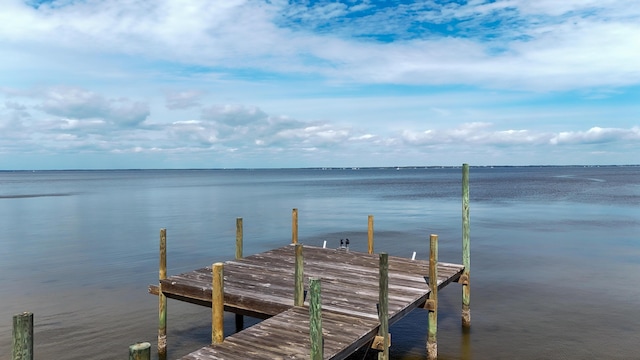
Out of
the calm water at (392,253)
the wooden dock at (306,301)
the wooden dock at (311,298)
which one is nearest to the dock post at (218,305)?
the wooden dock at (311,298)

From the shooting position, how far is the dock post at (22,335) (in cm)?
550

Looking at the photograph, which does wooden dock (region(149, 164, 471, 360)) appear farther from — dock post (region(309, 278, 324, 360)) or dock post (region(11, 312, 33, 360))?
dock post (region(11, 312, 33, 360))

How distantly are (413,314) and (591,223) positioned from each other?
Answer: 29.6 metres

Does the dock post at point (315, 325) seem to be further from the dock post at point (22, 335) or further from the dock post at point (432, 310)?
the dock post at point (432, 310)

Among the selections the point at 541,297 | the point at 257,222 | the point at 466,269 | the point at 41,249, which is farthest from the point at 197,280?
the point at 257,222

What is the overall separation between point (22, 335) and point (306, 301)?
22.6 feet

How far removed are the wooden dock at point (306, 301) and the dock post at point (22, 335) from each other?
337cm

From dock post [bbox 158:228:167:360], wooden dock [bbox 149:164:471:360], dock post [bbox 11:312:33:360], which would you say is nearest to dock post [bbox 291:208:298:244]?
wooden dock [bbox 149:164:471:360]

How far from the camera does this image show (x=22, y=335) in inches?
218

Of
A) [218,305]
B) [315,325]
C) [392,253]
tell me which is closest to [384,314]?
[315,325]

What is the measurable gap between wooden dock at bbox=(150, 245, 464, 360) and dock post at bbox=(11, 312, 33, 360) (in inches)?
133

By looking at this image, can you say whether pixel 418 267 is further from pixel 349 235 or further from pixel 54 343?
pixel 349 235

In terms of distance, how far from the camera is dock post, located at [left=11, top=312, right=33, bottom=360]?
550 centimetres

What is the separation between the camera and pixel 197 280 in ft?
42.1
